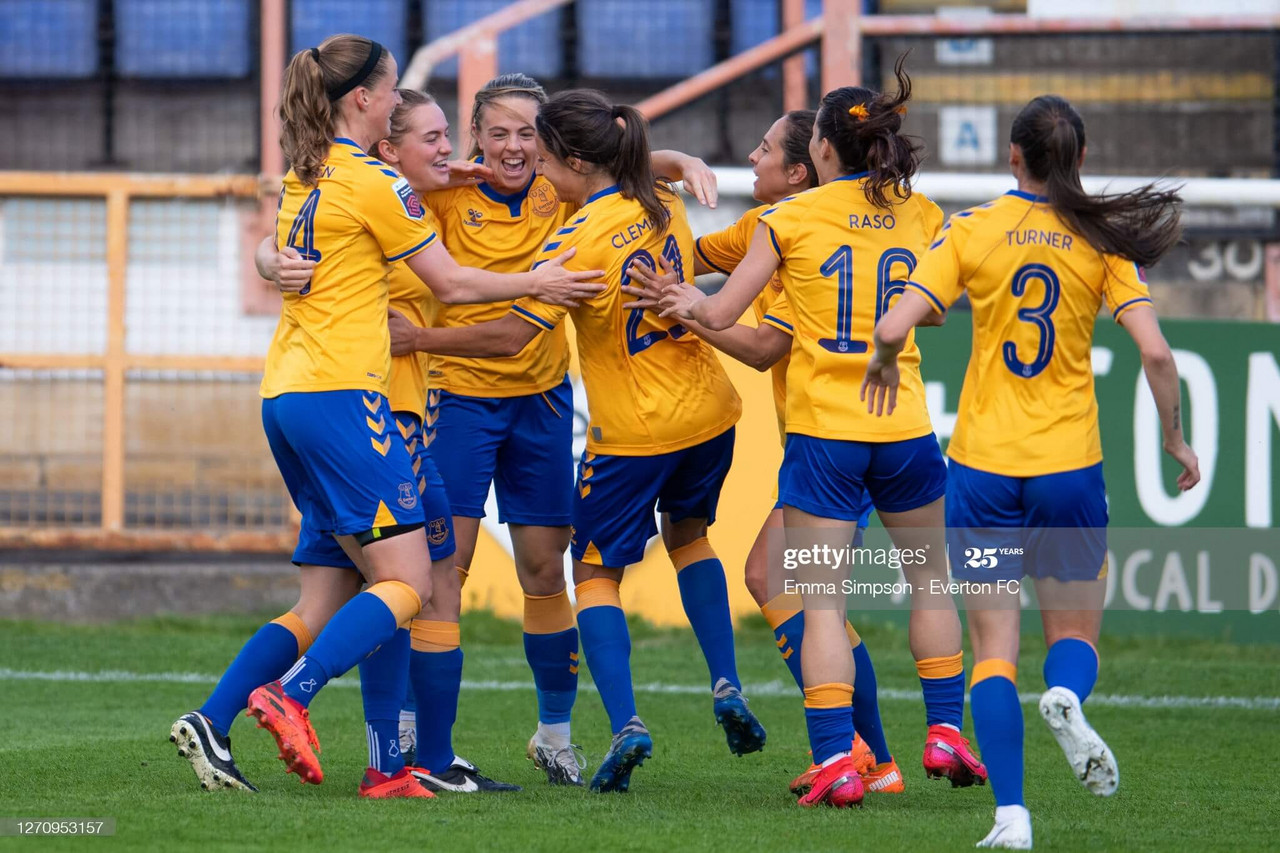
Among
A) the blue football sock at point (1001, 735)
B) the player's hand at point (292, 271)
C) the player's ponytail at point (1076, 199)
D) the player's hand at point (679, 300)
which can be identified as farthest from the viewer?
the player's hand at point (679, 300)

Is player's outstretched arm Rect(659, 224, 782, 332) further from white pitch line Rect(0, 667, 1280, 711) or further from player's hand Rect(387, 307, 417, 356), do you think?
white pitch line Rect(0, 667, 1280, 711)

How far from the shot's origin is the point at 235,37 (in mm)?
13242

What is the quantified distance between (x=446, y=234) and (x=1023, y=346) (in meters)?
1.99

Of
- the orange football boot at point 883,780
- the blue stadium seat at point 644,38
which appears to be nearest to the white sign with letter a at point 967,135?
the blue stadium seat at point 644,38

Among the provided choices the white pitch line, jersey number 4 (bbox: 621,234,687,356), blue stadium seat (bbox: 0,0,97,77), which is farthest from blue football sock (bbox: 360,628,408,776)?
blue stadium seat (bbox: 0,0,97,77)

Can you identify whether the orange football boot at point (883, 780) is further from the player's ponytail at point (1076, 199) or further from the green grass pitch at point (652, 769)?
the player's ponytail at point (1076, 199)

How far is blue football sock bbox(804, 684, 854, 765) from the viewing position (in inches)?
170

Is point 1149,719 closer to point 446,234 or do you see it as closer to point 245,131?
point 446,234

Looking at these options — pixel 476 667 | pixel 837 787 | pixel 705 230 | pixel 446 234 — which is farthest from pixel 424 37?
pixel 837 787

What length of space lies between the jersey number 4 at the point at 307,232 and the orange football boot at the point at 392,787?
134cm

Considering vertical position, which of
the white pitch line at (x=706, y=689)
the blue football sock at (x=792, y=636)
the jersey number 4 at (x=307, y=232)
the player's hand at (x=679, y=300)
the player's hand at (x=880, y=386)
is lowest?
the white pitch line at (x=706, y=689)

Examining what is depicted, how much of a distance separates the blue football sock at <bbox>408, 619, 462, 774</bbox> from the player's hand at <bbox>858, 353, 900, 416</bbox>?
1435mm

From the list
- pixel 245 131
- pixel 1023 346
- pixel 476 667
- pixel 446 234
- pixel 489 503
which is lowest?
pixel 476 667

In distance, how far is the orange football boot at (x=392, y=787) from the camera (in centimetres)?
443
